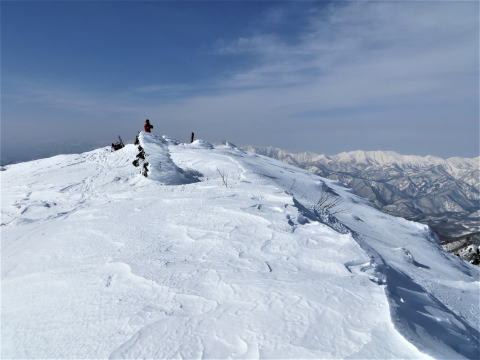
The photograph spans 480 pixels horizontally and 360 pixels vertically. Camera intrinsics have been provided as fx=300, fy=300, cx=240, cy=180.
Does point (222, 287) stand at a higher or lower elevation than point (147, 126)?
lower

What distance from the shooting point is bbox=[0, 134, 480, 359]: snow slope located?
3430 mm

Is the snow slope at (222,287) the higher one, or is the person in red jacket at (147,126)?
the person in red jacket at (147,126)

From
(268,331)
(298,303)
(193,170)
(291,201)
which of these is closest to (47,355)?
(268,331)

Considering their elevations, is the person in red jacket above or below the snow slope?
above

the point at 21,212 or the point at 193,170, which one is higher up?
the point at 193,170

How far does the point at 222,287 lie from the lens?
171 inches

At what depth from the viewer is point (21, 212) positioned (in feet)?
35.3

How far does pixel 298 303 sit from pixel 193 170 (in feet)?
36.8

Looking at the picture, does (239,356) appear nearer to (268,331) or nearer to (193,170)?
(268,331)

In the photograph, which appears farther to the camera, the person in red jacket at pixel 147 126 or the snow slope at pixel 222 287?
the person in red jacket at pixel 147 126

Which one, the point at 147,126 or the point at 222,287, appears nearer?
the point at 222,287

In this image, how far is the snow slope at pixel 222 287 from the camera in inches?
135

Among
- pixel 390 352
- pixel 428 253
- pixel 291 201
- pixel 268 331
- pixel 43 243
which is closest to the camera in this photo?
pixel 390 352

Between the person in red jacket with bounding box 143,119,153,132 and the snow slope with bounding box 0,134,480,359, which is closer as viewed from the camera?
the snow slope with bounding box 0,134,480,359
